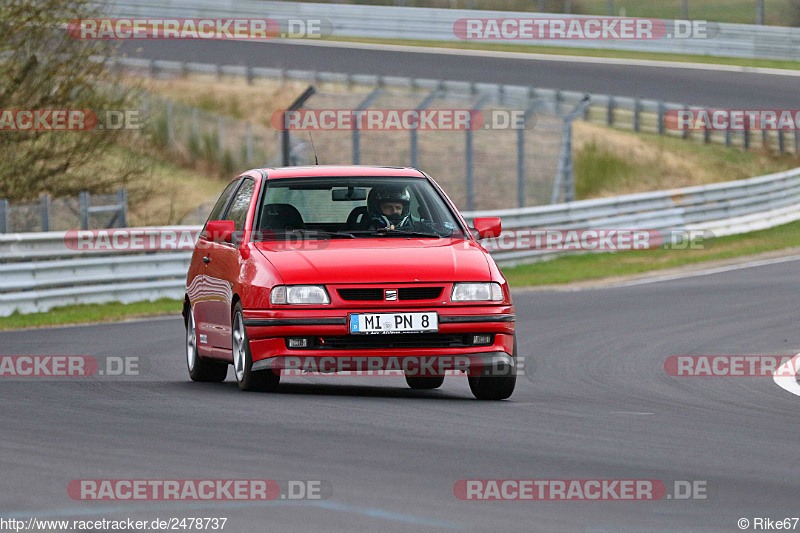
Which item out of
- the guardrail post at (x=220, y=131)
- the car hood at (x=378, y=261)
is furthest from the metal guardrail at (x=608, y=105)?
the car hood at (x=378, y=261)

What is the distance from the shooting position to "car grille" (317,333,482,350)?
9617 millimetres

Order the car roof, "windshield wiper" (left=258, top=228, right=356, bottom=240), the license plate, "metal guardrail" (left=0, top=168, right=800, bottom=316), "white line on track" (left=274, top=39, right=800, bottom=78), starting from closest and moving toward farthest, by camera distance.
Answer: the license plate → "windshield wiper" (left=258, top=228, right=356, bottom=240) → the car roof → "metal guardrail" (left=0, top=168, right=800, bottom=316) → "white line on track" (left=274, top=39, right=800, bottom=78)

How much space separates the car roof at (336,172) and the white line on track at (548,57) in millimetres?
32497

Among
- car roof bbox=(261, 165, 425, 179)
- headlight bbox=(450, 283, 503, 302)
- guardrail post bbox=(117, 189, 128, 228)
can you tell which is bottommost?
guardrail post bbox=(117, 189, 128, 228)

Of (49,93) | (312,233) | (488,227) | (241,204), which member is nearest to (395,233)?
(312,233)

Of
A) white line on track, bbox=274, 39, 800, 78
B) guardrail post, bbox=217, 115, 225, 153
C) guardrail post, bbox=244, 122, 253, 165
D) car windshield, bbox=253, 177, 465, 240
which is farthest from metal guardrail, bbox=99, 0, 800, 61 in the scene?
car windshield, bbox=253, 177, 465, 240

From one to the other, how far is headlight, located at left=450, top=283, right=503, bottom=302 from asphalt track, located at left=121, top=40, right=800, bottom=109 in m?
29.2

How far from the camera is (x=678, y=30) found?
4581cm

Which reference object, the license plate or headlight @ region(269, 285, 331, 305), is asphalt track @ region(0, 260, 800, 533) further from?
headlight @ region(269, 285, 331, 305)

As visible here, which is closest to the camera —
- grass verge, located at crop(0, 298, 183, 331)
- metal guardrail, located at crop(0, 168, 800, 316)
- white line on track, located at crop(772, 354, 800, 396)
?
white line on track, located at crop(772, 354, 800, 396)

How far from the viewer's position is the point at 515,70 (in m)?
41.3

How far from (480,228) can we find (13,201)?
15.2m

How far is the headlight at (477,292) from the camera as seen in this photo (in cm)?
970

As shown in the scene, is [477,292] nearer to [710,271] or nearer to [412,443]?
[412,443]
